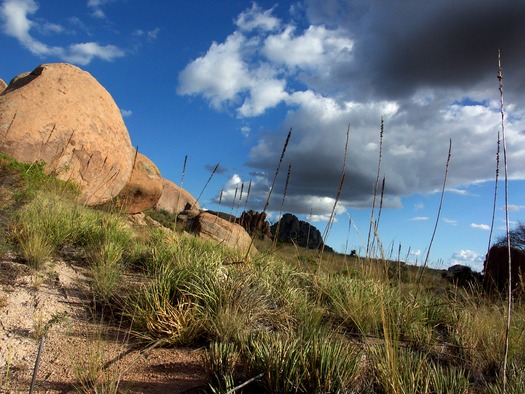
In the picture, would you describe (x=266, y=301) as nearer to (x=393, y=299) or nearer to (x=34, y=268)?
(x=393, y=299)

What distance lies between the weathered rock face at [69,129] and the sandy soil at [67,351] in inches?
183

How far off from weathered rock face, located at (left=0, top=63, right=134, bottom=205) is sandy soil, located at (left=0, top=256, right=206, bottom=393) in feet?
15.3

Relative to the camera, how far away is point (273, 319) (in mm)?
4426

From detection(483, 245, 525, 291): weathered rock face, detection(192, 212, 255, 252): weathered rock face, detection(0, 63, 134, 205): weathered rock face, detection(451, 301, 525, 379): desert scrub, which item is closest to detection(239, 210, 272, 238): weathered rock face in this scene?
detection(451, 301, 525, 379): desert scrub

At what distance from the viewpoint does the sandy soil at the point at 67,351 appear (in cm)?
323

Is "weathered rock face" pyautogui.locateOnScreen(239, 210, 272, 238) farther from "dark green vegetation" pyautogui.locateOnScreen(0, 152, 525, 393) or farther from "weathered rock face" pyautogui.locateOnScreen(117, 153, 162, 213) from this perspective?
"weathered rock face" pyautogui.locateOnScreen(117, 153, 162, 213)

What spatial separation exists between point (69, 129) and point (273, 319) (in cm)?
878

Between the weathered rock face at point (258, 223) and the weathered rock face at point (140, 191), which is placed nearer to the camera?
the weathered rock face at point (258, 223)

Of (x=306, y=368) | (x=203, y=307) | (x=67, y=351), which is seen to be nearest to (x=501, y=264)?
(x=203, y=307)

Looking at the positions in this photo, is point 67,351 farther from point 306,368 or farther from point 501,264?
point 501,264

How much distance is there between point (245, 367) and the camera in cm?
323

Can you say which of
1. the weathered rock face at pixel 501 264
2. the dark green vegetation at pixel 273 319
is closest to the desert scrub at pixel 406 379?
the dark green vegetation at pixel 273 319

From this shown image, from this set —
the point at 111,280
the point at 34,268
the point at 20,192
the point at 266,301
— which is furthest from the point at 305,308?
the point at 20,192

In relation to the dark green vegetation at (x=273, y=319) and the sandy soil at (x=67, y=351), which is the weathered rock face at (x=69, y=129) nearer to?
the dark green vegetation at (x=273, y=319)
